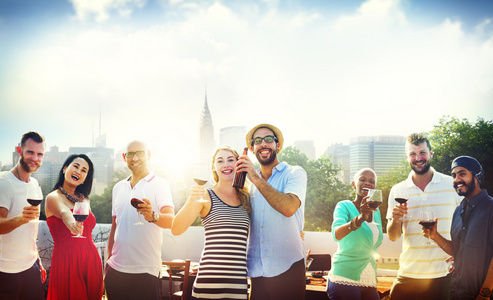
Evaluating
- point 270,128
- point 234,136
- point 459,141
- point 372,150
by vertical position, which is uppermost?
point 234,136

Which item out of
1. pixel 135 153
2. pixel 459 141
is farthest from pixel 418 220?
pixel 459 141

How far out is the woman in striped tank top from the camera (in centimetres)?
257

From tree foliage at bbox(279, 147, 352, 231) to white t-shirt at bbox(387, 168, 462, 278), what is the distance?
26.5 m

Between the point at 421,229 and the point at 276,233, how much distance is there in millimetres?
1678

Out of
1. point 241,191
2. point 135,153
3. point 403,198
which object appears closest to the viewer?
point 241,191

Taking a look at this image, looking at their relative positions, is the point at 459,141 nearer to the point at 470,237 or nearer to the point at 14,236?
the point at 470,237

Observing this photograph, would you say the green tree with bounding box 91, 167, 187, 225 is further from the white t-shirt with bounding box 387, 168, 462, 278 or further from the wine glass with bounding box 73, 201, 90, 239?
the white t-shirt with bounding box 387, 168, 462, 278

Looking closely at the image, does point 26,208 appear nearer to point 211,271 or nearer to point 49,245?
point 211,271

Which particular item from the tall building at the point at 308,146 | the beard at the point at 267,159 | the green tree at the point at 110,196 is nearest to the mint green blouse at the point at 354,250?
the beard at the point at 267,159

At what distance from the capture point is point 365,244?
3.61 m

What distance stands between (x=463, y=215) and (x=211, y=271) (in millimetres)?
2399

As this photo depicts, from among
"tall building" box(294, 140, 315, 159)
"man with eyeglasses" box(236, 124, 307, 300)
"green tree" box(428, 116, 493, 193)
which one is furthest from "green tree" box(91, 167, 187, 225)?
"tall building" box(294, 140, 315, 159)

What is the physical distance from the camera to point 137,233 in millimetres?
→ 3625

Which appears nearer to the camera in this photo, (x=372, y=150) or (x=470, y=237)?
(x=470, y=237)
